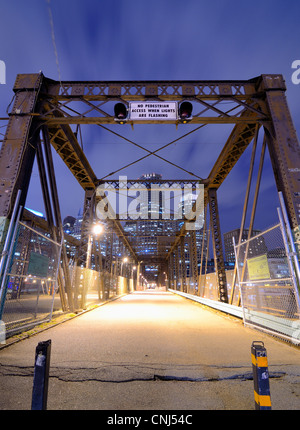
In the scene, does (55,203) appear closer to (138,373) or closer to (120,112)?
(120,112)

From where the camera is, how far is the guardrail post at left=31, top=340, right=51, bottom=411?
2.08m

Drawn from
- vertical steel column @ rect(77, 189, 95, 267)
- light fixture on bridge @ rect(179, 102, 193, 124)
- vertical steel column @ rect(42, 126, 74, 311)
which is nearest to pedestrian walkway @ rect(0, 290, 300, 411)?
vertical steel column @ rect(42, 126, 74, 311)

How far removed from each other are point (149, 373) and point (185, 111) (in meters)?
7.86

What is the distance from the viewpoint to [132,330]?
22.4ft

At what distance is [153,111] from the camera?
809 cm

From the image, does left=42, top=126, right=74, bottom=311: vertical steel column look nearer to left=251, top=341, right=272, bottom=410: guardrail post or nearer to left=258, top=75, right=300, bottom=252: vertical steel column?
left=251, top=341, right=272, bottom=410: guardrail post

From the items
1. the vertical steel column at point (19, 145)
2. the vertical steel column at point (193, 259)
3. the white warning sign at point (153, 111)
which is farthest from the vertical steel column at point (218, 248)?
the vertical steel column at point (19, 145)

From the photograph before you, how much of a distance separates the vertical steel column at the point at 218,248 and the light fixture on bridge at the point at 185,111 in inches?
269

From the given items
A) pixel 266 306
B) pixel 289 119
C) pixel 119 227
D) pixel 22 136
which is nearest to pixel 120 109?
pixel 22 136

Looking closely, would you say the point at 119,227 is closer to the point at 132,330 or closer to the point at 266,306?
the point at 132,330

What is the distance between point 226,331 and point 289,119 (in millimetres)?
7405

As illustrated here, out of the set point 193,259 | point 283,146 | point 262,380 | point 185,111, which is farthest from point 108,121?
point 193,259

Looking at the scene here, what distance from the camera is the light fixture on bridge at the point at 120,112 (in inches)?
308

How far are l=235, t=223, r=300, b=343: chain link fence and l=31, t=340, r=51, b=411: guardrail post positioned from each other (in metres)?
4.87
